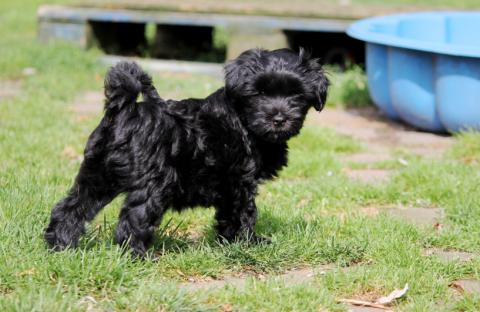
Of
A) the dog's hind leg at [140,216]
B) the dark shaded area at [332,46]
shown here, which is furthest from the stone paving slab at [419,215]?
the dark shaded area at [332,46]

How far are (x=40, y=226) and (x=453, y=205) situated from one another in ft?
9.22

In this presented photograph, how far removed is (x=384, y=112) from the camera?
850cm

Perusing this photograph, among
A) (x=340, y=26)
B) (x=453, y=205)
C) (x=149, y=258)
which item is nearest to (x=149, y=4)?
(x=340, y=26)

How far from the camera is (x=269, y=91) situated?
418 centimetres

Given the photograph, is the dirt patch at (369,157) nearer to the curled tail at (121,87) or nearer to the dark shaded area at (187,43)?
the curled tail at (121,87)

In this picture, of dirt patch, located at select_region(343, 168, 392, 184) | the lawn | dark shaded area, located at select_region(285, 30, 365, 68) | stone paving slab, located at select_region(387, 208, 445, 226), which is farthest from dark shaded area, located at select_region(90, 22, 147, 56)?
stone paving slab, located at select_region(387, 208, 445, 226)

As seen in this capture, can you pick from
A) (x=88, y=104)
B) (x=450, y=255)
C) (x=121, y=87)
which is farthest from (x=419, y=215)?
(x=88, y=104)

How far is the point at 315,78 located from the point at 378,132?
3.75 m

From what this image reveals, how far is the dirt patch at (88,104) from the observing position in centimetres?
812

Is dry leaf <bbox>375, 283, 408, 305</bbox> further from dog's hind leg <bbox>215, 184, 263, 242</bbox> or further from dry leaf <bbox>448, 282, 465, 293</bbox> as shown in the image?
dog's hind leg <bbox>215, 184, 263, 242</bbox>

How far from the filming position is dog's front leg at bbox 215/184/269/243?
4215mm

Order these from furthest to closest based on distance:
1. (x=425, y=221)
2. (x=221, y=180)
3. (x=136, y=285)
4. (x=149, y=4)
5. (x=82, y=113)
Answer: (x=149, y=4) → (x=82, y=113) → (x=425, y=221) → (x=221, y=180) → (x=136, y=285)

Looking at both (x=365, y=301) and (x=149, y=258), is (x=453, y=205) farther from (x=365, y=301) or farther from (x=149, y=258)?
(x=149, y=258)

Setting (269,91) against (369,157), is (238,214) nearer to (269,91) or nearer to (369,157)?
(269,91)
